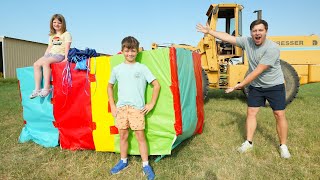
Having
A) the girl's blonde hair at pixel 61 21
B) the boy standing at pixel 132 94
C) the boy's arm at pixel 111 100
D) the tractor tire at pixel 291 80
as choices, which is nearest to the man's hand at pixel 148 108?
the boy standing at pixel 132 94

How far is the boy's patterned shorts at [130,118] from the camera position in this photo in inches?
123

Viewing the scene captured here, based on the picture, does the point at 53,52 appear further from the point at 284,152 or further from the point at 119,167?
the point at 284,152

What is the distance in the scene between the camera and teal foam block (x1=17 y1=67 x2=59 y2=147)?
418 centimetres

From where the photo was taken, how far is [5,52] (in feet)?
62.5

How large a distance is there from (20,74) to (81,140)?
1.59 m

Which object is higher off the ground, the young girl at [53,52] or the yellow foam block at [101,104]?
the young girl at [53,52]

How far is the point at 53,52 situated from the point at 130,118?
193cm

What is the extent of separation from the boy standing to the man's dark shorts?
144 cm

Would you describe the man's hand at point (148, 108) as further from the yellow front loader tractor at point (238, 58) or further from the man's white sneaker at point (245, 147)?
the yellow front loader tractor at point (238, 58)

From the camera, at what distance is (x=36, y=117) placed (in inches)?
171

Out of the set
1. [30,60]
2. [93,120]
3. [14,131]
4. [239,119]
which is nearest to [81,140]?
[93,120]

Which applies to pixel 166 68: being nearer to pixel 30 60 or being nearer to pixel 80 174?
pixel 80 174

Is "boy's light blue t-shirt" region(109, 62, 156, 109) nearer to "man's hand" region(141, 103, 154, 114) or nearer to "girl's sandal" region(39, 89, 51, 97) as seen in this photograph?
"man's hand" region(141, 103, 154, 114)

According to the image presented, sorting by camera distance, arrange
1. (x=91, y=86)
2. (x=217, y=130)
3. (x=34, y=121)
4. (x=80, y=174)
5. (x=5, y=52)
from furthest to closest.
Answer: (x=5, y=52) → (x=217, y=130) → (x=34, y=121) → (x=91, y=86) → (x=80, y=174)
